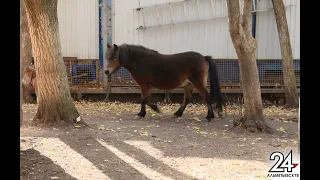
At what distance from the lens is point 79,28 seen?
12.6 m

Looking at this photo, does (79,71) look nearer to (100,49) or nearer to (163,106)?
(100,49)

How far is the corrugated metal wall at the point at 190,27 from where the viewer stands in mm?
12633

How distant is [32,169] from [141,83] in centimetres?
490

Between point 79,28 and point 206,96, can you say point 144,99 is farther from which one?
point 79,28

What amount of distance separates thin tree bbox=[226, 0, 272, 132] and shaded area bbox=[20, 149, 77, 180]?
13.3ft

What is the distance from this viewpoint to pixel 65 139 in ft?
23.1

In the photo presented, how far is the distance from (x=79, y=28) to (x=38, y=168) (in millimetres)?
7869

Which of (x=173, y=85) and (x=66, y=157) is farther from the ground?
(x=173, y=85)

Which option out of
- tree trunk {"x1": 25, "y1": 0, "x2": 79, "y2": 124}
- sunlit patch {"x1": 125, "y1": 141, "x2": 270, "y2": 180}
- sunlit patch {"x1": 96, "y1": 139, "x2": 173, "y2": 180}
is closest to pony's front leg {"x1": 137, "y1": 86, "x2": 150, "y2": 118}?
tree trunk {"x1": 25, "y1": 0, "x2": 79, "y2": 124}

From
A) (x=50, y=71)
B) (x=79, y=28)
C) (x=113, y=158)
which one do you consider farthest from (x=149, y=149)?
(x=79, y=28)

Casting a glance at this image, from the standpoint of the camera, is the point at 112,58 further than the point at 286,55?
No

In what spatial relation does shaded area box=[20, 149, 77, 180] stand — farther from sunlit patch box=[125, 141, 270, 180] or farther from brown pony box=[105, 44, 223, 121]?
brown pony box=[105, 44, 223, 121]

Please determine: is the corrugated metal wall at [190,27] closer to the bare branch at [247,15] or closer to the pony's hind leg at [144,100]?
the pony's hind leg at [144,100]
